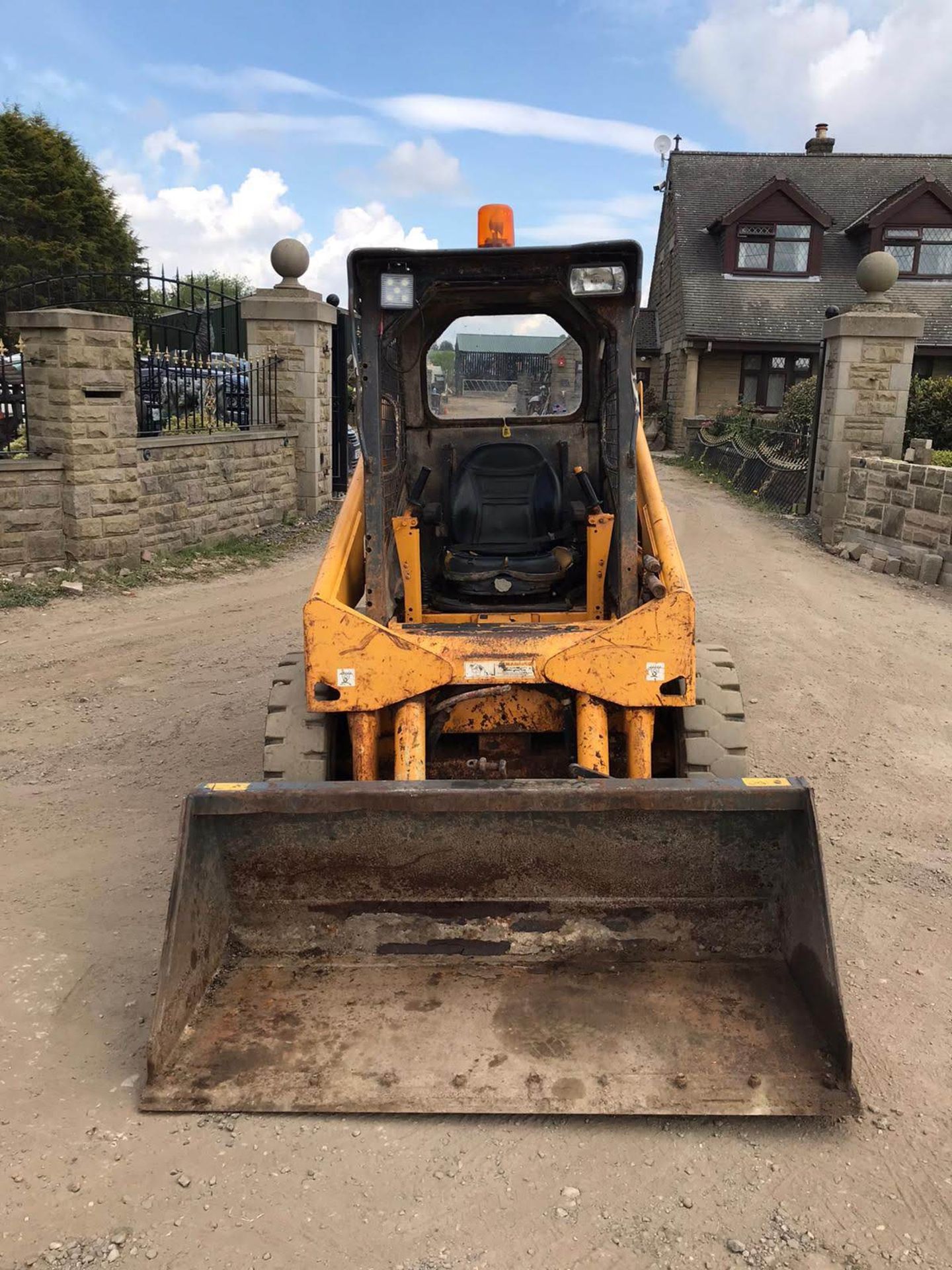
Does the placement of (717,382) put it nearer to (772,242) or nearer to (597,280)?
(772,242)

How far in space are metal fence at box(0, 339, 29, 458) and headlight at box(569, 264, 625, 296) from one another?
677 cm

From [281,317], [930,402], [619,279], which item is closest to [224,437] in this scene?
[281,317]

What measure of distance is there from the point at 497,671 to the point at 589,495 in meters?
1.52

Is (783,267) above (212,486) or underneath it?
above

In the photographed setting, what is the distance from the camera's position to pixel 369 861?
133 inches

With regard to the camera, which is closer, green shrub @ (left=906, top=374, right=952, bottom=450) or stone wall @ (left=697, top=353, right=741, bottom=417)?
green shrub @ (left=906, top=374, right=952, bottom=450)

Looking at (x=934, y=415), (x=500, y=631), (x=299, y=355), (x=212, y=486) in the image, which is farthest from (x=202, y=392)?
(x=934, y=415)

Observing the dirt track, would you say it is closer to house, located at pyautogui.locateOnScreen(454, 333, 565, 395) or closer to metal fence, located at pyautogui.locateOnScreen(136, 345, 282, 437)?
house, located at pyautogui.locateOnScreen(454, 333, 565, 395)

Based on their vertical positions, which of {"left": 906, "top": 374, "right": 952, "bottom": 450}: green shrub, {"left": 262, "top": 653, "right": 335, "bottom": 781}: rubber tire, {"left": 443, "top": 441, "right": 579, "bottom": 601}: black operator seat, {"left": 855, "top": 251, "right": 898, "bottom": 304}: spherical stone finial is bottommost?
{"left": 262, "top": 653, "right": 335, "bottom": 781}: rubber tire

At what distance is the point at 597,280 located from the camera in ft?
12.6

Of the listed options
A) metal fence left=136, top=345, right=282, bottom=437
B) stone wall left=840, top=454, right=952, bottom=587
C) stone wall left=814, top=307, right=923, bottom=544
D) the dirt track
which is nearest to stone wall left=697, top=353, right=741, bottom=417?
stone wall left=814, top=307, right=923, bottom=544

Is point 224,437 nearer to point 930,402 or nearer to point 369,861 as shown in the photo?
point 369,861

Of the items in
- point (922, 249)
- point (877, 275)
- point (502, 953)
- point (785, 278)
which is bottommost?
point (502, 953)

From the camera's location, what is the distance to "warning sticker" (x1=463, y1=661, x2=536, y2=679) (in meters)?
3.77
